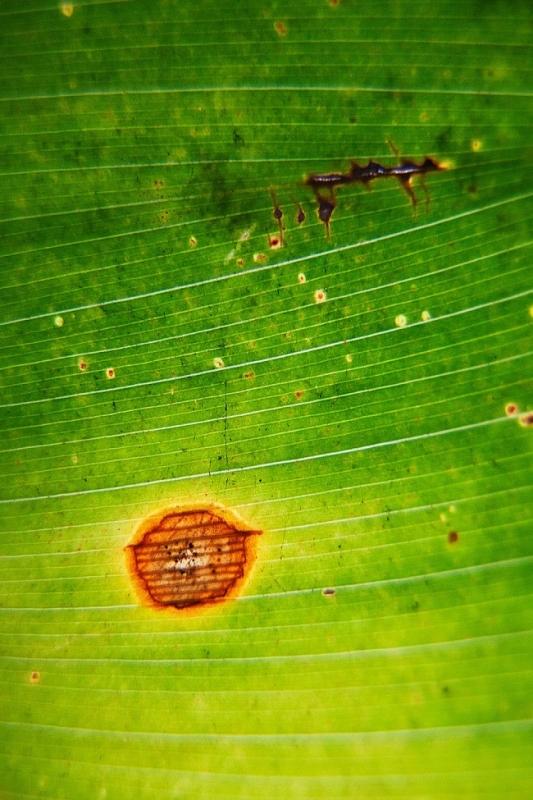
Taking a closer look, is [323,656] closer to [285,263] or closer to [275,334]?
[275,334]

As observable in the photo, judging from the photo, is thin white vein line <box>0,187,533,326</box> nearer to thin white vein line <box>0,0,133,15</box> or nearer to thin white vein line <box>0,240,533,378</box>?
Answer: thin white vein line <box>0,240,533,378</box>

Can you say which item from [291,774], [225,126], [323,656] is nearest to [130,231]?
[225,126]

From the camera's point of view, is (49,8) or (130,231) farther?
(130,231)

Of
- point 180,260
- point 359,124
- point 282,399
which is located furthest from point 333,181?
point 282,399

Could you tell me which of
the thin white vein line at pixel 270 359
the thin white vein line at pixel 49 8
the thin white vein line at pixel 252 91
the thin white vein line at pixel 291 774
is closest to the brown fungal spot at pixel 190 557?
the thin white vein line at pixel 291 774

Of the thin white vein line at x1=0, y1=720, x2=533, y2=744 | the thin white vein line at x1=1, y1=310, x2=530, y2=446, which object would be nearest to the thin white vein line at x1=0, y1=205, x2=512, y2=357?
the thin white vein line at x1=1, y1=310, x2=530, y2=446

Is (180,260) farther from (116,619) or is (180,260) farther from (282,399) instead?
(116,619)

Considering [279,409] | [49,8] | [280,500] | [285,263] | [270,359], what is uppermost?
[49,8]
